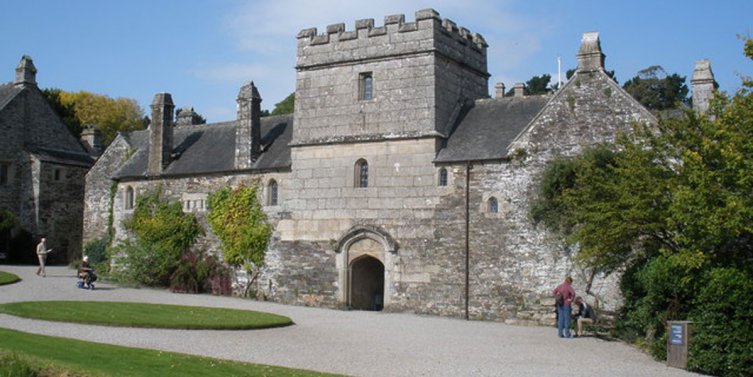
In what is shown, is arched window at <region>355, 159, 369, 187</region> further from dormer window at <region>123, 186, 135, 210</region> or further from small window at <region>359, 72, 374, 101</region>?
dormer window at <region>123, 186, 135, 210</region>

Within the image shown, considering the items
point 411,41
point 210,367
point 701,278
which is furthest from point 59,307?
point 701,278

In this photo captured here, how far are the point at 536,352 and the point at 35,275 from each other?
22890 millimetres

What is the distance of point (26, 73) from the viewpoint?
45969 millimetres

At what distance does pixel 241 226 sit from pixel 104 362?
18404 millimetres

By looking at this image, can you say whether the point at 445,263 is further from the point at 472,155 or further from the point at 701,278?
the point at 701,278

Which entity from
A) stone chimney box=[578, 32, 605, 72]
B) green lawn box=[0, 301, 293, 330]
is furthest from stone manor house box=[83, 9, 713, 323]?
green lawn box=[0, 301, 293, 330]

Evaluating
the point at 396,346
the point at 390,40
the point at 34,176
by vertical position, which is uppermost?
the point at 390,40

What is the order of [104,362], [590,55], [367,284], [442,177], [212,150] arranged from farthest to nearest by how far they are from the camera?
[212,150] → [367,284] → [442,177] → [590,55] → [104,362]

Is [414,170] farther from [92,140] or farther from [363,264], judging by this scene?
[92,140]

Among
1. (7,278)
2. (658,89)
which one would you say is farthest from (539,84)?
(7,278)

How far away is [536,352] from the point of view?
2034 centimetres

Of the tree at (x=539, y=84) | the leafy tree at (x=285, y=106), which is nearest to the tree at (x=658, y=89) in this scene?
the tree at (x=539, y=84)

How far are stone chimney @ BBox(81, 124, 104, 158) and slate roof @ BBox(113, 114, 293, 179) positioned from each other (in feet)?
A: 35.5

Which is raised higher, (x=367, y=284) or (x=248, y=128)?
(x=248, y=128)
